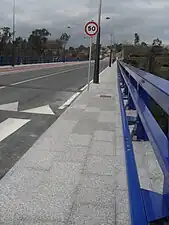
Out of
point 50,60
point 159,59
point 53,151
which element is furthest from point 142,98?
point 50,60

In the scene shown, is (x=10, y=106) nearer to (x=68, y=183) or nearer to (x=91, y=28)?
(x=68, y=183)

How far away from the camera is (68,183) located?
14.3 ft

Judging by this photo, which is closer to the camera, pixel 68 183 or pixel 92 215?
pixel 92 215

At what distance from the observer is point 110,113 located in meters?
10.1

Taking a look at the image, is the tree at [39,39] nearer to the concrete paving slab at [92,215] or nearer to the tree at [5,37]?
the tree at [5,37]

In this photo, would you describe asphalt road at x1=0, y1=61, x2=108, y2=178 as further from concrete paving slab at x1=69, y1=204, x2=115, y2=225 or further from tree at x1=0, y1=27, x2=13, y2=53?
tree at x1=0, y1=27, x2=13, y2=53

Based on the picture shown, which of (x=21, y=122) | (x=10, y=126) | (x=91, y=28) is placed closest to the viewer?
(x=10, y=126)

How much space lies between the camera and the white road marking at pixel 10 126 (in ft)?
23.3

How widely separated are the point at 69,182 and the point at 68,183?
0.04m

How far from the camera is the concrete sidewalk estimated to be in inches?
137

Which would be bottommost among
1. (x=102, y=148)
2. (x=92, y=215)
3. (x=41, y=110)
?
(x=92, y=215)

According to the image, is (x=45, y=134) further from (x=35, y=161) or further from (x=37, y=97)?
(x=37, y=97)

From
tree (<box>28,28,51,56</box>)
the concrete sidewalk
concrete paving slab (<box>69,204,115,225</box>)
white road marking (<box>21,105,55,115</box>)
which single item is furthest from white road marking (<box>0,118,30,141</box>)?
tree (<box>28,28,51,56</box>)

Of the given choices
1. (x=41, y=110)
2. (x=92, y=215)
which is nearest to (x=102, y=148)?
(x=92, y=215)
